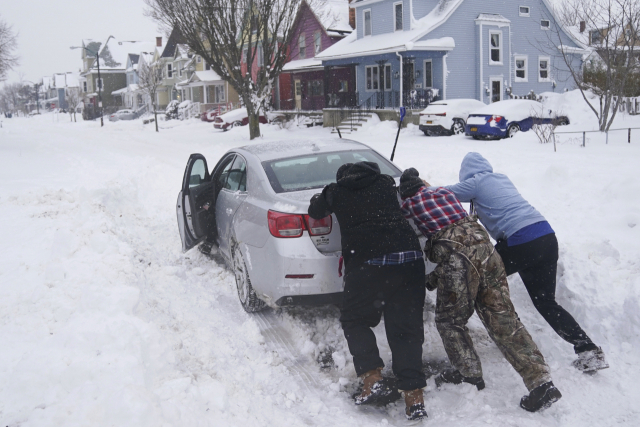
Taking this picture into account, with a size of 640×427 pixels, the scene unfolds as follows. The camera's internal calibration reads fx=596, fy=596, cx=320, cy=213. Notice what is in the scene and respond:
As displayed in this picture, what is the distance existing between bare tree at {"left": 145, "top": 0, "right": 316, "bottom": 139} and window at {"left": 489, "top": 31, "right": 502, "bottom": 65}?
11462 millimetres

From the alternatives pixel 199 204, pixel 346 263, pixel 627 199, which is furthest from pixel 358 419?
pixel 627 199

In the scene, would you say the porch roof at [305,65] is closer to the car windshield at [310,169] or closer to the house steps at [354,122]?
the house steps at [354,122]

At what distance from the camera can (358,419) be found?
383cm

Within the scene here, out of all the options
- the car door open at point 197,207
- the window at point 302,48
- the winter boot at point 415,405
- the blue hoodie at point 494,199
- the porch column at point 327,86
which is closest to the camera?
the winter boot at point 415,405

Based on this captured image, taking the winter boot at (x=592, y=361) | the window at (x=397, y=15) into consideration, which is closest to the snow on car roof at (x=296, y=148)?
the winter boot at (x=592, y=361)

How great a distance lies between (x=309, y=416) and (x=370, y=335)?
68 cm

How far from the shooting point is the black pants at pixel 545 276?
430 centimetres

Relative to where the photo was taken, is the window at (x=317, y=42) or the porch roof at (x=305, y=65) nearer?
the porch roof at (x=305, y=65)

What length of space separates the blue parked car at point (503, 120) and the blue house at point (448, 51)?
7076mm

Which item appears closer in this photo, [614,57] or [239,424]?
[239,424]

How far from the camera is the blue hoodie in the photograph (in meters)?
4.41

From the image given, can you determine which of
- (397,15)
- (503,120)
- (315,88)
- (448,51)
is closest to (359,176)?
(503,120)

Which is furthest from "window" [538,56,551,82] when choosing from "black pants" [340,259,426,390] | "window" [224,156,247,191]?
"black pants" [340,259,426,390]

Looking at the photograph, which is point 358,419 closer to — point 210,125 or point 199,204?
point 199,204
